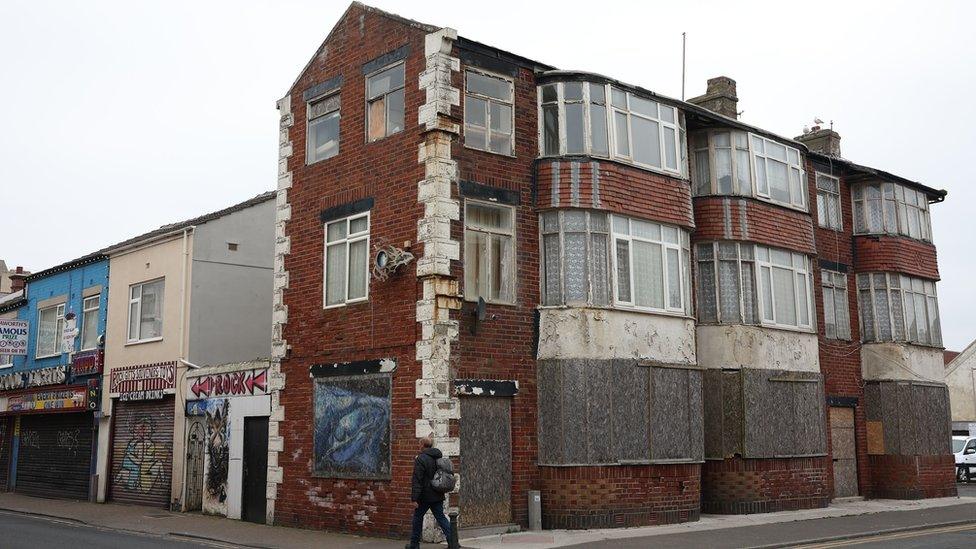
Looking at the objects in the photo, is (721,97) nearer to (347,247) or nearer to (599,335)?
(599,335)

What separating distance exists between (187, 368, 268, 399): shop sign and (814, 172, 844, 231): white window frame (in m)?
14.7

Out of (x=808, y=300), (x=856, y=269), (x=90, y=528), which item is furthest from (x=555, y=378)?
(x=856, y=269)

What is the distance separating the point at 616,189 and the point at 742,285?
435 cm

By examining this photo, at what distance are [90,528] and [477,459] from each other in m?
8.21

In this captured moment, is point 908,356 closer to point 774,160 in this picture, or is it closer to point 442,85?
point 774,160

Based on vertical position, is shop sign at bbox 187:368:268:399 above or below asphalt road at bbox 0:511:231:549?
above

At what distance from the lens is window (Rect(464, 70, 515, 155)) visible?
667 inches

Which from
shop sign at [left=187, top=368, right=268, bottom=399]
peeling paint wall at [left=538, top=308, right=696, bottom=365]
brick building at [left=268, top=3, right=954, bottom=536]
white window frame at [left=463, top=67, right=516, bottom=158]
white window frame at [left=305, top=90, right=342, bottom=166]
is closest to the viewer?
brick building at [left=268, top=3, right=954, bottom=536]

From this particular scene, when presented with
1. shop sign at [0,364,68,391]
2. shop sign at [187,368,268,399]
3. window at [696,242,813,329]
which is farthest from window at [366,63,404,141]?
shop sign at [0,364,68,391]

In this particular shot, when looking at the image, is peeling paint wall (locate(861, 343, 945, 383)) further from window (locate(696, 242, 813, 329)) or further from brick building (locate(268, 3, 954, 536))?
window (locate(696, 242, 813, 329))

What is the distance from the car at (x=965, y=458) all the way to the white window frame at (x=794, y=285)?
16.9 metres

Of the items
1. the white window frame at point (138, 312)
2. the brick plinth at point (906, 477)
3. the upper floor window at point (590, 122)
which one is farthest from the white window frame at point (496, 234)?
the brick plinth at point (906, 477)

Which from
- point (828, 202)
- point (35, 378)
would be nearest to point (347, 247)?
point (828, 202)

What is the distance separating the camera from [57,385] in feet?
86.5
